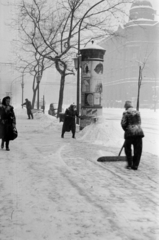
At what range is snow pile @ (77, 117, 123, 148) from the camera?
460 inches

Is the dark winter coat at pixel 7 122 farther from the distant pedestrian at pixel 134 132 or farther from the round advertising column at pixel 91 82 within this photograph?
the round advertising column at pixel 91 82

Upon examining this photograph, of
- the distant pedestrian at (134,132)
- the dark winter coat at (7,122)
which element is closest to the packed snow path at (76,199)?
the distant pedestrian at (134,132)

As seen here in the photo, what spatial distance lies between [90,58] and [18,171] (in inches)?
355

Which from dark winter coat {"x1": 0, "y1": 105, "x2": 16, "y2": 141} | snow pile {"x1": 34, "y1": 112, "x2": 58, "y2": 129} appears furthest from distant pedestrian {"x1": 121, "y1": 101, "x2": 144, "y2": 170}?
snow pile {"x1": 34, "y1": 112, "x2": 58, "y2": 129}

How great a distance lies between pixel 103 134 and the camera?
1225 centimetres

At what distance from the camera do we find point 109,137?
12047 millimetres

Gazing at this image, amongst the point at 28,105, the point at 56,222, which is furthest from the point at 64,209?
the point at 28,105

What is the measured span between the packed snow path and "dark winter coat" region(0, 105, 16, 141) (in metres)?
1.15

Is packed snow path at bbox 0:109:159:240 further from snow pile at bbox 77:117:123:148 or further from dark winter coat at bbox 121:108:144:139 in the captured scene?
snow pile at bbox 77:117:123:148

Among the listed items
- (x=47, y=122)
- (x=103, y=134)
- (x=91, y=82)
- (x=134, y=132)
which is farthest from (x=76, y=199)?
(x=47, y=122)

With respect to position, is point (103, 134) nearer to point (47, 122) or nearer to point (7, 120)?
point (7, 120)

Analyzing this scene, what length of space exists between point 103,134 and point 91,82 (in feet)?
11.2

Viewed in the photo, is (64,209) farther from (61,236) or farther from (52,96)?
(52,96)

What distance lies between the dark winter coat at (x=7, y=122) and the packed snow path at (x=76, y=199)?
115cm
